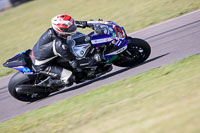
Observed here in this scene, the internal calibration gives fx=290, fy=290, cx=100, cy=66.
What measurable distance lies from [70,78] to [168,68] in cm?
236

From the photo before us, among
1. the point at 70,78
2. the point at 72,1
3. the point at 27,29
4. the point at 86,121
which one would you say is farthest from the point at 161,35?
the point at 72,1

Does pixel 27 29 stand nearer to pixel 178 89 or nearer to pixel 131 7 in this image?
pixel 131 7

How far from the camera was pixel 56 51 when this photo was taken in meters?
6.68

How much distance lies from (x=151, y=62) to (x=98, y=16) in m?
8.45

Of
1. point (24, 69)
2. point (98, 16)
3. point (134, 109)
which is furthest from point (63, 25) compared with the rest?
point (98, 16)

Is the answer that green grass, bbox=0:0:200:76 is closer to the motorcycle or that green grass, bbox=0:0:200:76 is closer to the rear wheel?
the rear wheel

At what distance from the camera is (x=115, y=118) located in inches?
195

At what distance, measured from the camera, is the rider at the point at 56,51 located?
21.4 feet

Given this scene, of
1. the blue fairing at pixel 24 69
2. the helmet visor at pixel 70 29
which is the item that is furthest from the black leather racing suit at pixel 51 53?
the helmet visor at pixel 70 29

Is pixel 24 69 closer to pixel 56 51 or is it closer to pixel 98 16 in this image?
pixel 56 51

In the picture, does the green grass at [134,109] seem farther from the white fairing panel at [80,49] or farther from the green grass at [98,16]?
the green grass at [98,16]

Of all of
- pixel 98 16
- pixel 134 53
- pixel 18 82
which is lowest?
pixel 98 16

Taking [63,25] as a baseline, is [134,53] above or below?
below

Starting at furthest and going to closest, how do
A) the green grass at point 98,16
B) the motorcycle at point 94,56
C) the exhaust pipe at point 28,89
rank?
the green grass at point 98,16
the exhaust pipe at point 28,89
the motorcycle at point 94,56
